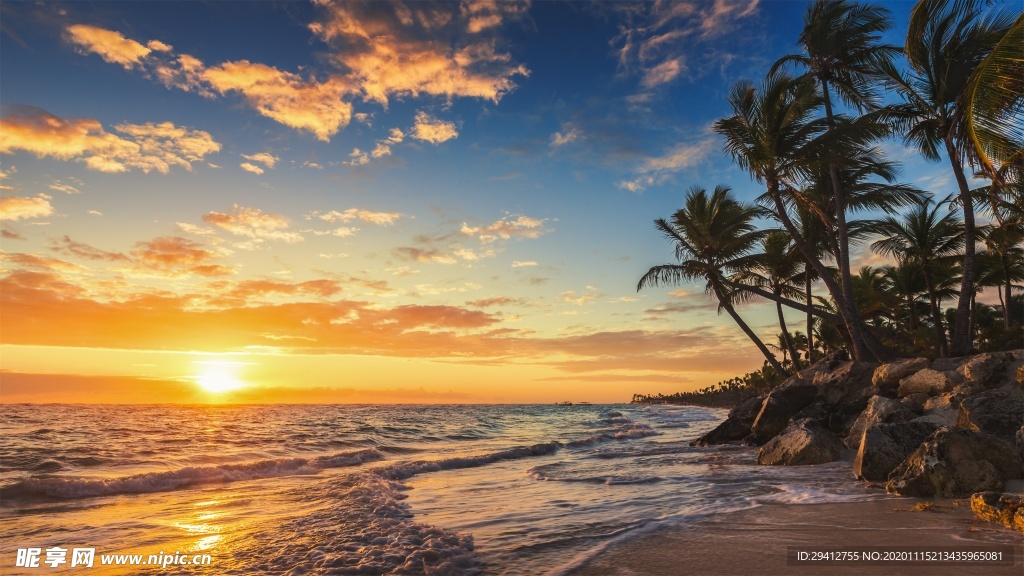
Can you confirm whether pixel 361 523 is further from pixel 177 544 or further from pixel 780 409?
pixel 780 409

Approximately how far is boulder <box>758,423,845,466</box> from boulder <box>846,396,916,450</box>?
49 cm

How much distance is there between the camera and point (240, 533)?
706cm

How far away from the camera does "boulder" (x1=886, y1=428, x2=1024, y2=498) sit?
24.4 ft

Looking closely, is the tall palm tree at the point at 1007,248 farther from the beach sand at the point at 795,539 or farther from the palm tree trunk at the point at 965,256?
the beach sand at the point at 795,539

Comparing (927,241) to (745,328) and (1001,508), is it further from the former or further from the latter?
(1001,508)

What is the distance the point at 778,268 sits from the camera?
91.5 feet

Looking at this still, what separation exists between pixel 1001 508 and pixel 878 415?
21.7 feet

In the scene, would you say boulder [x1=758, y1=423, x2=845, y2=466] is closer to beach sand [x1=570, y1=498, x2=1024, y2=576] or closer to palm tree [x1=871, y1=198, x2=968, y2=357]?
beach sand [x1=570, y1=498, x2=1024, y2=576]

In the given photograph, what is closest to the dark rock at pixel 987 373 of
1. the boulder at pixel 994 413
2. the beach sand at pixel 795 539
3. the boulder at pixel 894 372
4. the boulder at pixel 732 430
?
the boulder at pixel 994 413

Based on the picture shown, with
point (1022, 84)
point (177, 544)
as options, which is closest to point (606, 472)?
point (177, 544)

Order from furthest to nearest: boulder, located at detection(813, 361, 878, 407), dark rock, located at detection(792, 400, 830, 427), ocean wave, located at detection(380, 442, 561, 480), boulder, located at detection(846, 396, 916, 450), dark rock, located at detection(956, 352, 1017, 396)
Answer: boulder, located at detection(813, 361, 878, 407) → dark rock, located at detection(792, 400, 830, 427) → ocean wave, located at detection(380, 442, 561, 480) → dark rock, located at detection(956, 352, 1017, 396) → boulder, located at detection(846, 396, 916, 450)

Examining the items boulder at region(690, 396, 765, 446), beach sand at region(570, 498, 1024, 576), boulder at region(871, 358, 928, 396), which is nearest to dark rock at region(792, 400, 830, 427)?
boulder at region(871, 358, 928, 396)

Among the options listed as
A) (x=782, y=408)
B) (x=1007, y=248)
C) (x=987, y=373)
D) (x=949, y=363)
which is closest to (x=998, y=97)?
(x=987, y=373)

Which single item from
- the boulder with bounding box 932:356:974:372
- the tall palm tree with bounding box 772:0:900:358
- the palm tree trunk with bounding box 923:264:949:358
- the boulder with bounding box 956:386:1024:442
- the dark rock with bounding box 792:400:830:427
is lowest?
the dark rock with bounding box 792:400:830:427
